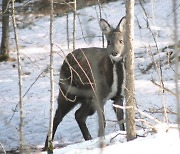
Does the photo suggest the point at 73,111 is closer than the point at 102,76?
No

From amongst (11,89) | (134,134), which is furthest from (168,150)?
(11,89)

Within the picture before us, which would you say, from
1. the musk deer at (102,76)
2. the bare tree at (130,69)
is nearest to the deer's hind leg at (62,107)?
the musk deer at (102,76)

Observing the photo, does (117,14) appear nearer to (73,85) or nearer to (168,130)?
(73,85)

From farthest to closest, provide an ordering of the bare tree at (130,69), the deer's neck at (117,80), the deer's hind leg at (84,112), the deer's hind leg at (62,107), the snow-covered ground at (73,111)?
the deer's hind leg at (62,107) < the deer's hind leg at (84,112) < the deer's neck at (117,80) < the bare tree at (130,69) < the snow-covered ground at (73,111)

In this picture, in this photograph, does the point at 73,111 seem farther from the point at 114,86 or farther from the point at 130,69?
the point at 130,69

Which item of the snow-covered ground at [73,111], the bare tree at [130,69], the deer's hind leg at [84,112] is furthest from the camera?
the deer's hind leg at [84,112]

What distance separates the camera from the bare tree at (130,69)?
14.1ft

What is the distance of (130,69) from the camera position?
4445 mm

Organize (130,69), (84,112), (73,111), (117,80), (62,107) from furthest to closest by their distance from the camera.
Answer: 1. (73,111)
2. (62,107)
3. (84,112)
4. (117,80)
5. (130,69)

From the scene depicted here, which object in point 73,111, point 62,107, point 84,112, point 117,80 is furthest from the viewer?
point 73,111

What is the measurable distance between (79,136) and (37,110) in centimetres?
210

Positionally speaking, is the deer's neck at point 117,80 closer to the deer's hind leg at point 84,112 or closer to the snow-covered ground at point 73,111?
the deer's hind leg at point 84,112

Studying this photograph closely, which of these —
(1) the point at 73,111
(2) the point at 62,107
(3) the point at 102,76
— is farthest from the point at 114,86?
(1) the point at 73,111

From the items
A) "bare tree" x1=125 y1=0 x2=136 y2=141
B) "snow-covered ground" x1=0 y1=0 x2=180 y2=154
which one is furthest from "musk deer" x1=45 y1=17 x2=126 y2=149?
"bare tree" x1=125 y1=0 x2=136 y2=141
